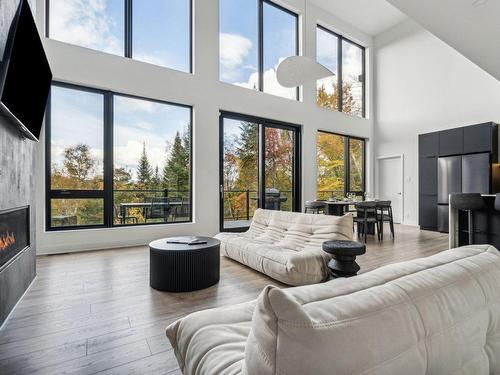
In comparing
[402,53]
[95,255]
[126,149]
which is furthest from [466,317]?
[402,53]

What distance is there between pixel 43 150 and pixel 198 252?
3.25m

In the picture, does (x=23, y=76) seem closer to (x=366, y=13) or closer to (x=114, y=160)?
(x=114, y=160)

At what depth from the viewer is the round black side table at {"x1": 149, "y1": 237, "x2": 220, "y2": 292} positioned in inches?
106

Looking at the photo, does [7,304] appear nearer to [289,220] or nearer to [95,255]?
[95,255]

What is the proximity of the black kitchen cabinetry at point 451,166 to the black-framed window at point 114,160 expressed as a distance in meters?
5.87

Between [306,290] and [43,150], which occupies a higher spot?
[43,150]

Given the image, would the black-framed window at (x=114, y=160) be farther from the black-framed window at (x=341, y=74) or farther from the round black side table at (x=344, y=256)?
the black-framed window at (x=341, y=74)

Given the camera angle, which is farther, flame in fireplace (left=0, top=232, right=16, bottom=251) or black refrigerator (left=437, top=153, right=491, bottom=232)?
black refrigerator (left=437, top=153, right=491, bottom=232)

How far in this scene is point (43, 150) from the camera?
415 centimetres

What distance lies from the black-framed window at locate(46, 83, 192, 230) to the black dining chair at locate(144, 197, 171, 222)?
0.02m

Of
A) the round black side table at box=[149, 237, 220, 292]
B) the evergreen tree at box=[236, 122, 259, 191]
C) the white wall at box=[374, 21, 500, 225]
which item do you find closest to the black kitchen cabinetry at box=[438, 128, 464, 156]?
the white wall at box=[374, 21, 500, 225]

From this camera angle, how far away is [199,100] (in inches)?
218

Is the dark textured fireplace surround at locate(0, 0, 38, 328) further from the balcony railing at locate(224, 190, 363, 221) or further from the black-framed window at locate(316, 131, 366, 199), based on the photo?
the black-framed window at locate(316, 131, 366, 199)

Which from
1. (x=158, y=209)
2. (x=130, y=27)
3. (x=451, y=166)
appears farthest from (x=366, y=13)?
(x=158, y=209)
